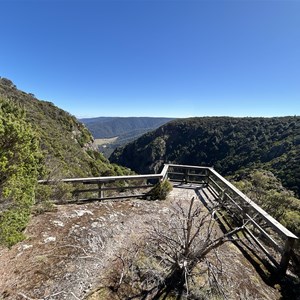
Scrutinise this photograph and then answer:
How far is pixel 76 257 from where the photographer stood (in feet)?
11.4

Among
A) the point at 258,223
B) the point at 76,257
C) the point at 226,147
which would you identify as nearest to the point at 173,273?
the point at 76,257

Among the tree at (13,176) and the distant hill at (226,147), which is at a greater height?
the tree at (13,176)

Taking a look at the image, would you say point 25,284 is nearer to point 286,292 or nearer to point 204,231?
point 204,231

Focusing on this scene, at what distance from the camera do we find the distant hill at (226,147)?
41.7 m

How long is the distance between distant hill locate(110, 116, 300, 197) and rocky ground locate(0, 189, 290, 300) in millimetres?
28978

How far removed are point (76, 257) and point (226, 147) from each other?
67.9 meters

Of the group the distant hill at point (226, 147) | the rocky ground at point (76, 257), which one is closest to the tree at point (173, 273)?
the rocky ground at point (76, 257)

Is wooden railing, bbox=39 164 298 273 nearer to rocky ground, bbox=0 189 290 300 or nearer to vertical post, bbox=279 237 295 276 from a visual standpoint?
vertical post, bbox=279 237 295 276

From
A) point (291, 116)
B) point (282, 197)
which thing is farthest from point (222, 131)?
point (282, 197)

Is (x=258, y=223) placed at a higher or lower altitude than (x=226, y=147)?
higher

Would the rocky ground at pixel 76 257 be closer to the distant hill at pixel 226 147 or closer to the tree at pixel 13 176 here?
the tree at pixel 13 176

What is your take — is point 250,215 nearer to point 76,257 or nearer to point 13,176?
point 76,257

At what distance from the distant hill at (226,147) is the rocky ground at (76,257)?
95.1 feet

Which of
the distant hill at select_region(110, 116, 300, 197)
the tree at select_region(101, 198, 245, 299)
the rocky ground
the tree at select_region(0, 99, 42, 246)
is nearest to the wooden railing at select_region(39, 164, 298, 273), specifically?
the rocky ground
